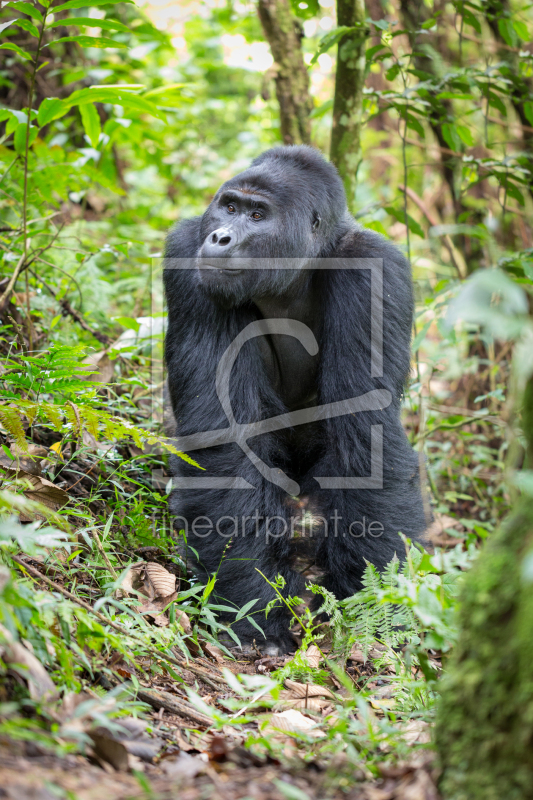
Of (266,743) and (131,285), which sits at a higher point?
(131,285)

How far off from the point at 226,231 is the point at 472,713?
261cm

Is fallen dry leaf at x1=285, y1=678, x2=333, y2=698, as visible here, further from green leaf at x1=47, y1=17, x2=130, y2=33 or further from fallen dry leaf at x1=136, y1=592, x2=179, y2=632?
green leaf at x1=47, y1=17, x2=130, y2=33

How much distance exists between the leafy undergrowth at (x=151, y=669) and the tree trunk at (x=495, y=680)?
0.11m

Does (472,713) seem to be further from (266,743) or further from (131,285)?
(131,285)

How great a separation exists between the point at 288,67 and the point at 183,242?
2340 mm

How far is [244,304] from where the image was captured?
3588 millimetres

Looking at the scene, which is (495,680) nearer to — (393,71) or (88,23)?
(88,23)

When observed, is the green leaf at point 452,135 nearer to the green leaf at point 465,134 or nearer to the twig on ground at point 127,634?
the green leaf at point 465,134

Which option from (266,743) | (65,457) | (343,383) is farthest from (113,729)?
(343,383)

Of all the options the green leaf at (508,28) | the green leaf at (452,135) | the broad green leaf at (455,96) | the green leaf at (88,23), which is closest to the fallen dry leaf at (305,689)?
the green leaf at (88,23)

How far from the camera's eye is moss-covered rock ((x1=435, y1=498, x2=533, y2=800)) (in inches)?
44.9

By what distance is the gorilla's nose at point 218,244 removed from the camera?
3.35m

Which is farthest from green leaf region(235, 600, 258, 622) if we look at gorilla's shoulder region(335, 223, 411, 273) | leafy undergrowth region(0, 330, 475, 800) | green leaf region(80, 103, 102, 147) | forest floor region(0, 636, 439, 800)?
green leaf region(80, 103, 102, 147)

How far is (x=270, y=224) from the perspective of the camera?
3.52 m
